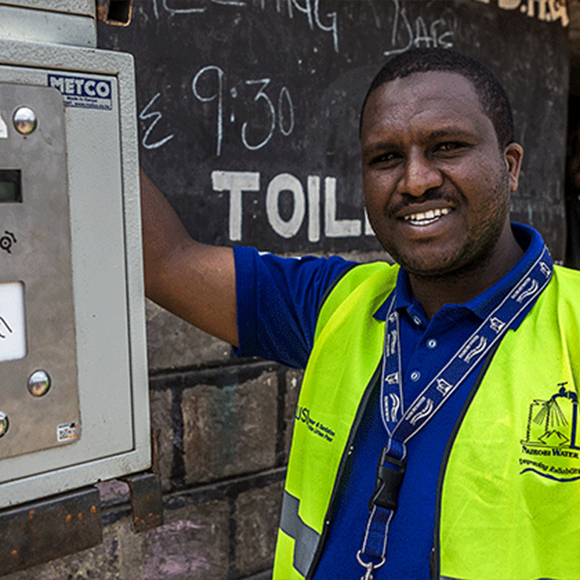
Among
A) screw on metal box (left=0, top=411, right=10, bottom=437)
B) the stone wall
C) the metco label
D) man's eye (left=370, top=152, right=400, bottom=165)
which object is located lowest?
the stone wall

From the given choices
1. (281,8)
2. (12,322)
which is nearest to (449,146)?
(12,322)

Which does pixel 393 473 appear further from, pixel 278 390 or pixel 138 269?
pixel 278 390

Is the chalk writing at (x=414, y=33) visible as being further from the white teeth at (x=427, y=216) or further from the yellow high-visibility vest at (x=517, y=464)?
the yellow high-visibility vest at (x=517, y=464)

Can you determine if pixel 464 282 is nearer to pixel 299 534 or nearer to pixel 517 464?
pixel 517 464

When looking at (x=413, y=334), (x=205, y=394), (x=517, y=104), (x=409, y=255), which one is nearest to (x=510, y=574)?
(x=413, y=334)

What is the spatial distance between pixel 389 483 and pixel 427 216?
548 millimetres

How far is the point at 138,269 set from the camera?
116 cm

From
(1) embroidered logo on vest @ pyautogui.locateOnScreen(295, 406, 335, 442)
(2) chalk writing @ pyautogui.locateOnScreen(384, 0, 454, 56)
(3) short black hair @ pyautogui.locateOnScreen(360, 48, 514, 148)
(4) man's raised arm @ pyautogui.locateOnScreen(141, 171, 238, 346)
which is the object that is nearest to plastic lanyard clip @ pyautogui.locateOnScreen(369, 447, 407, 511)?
(1) embroidered logo on vest @ pyautogui.locateOnScreen(295, 406, 335, 442)

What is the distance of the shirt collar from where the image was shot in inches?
52.7

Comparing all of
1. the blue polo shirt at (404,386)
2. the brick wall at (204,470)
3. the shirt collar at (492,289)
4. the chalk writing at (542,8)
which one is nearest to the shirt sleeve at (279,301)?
the blue polo shirt at (404,386)

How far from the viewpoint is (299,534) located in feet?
4.65

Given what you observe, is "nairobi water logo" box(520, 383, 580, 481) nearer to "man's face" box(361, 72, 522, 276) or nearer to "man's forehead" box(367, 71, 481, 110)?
"man's face" box(361, 72, 522, 276)

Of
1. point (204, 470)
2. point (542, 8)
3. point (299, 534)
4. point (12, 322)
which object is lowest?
point (204, 470)

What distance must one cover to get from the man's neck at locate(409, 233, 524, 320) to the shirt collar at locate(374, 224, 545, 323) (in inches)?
1.2
